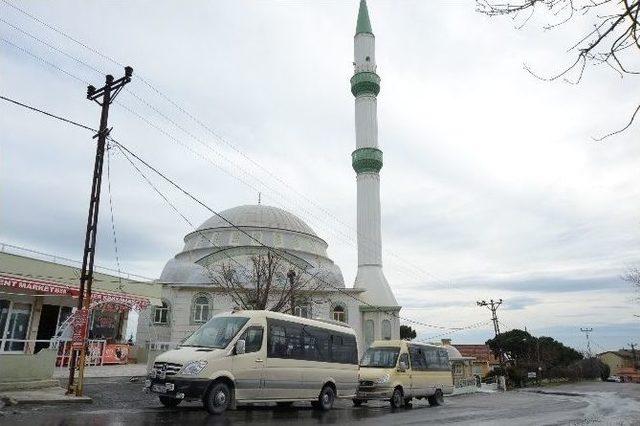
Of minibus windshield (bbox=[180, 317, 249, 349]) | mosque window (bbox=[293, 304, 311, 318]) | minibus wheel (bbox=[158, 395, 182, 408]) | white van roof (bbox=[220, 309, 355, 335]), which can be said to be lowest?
minibus wheel (bbox=[158, 395, 182, 408])

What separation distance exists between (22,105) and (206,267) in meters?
28.4

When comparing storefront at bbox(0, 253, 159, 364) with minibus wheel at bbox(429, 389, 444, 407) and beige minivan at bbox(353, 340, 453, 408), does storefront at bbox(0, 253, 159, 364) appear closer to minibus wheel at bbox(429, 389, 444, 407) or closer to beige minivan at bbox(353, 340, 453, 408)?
beige minivan at bbox(353, 340, 453, 408)

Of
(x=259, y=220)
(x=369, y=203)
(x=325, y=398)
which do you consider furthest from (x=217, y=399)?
(x=259, y=220)

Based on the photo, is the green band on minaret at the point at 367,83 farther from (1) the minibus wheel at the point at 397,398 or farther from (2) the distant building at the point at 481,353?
(2) the distant building at the point at 481,353

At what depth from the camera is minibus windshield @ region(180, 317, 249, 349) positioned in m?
10.4

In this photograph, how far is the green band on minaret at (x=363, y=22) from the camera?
1710 inches

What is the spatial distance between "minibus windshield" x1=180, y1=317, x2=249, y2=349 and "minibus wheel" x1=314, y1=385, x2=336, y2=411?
3.31 meters

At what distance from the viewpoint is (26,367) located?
12180 mm

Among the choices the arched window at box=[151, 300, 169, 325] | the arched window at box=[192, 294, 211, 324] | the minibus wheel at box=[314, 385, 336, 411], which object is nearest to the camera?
the minibus wheel at box=[314, 385, 336, 411]

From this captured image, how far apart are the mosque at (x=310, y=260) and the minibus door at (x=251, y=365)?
21.0 m

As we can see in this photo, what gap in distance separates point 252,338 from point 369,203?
2929cm

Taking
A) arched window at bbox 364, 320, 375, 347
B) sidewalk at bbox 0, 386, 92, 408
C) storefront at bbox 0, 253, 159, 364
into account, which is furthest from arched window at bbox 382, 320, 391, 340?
sidewalk at bbox 0, 386, 92, 408

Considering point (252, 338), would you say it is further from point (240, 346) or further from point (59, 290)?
point (59, 290)

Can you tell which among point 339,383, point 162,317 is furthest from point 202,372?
point 162,317
